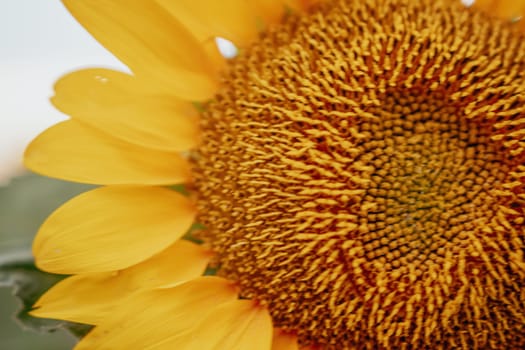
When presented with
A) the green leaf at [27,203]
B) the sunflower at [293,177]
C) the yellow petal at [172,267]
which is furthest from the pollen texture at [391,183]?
the green leaf at [27,203]

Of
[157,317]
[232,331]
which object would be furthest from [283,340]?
[157,317]

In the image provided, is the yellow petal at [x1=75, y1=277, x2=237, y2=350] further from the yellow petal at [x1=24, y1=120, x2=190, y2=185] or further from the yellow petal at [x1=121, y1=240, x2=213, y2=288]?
the yellow petal at [x1=24, y1=120, x2=190, y2=185]

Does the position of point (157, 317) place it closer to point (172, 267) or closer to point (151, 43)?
point (172, 267)

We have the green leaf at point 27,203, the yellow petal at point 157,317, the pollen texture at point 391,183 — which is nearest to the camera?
the pollen texture at point 391,183

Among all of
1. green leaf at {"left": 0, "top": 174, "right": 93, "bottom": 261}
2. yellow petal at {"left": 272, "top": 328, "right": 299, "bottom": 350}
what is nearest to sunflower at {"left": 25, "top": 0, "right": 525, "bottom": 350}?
yellow petal at {"left": 272, "top": 328, "right": 299, "bottom": 350}

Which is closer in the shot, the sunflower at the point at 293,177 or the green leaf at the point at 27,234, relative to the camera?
the sunflower at the point at 293,177

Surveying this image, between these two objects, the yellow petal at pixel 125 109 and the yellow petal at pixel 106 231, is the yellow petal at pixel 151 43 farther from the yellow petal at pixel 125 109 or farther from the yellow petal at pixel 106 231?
the yellow petal at pixel 106 231
